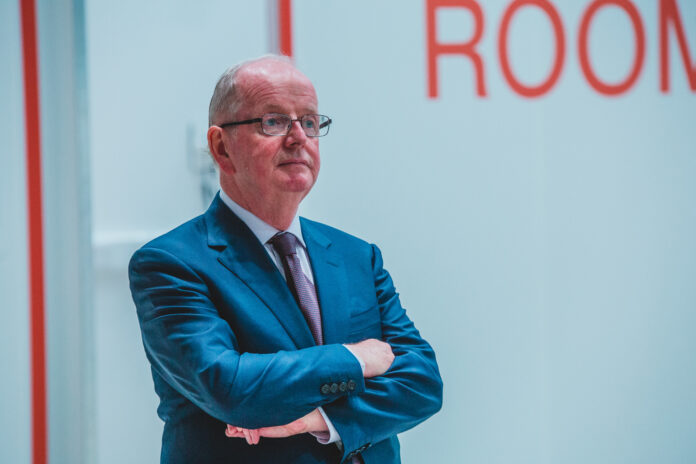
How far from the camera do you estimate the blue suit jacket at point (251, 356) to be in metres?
1.26

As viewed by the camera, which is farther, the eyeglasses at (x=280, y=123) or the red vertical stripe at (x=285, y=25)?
the red vertical stripe at (x=285, y=25)

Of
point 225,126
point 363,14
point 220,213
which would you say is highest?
point 363,14

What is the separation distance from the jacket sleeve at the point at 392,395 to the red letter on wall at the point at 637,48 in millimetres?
1314

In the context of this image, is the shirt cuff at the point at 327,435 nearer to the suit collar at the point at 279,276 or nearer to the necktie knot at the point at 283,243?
Answer: the suit collar at the point at 279,276

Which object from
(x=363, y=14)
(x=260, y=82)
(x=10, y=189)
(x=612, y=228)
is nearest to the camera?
(x=260, y=82)

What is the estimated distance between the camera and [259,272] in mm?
1440

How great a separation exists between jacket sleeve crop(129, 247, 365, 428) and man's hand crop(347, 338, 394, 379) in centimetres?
8

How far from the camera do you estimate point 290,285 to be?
149cm

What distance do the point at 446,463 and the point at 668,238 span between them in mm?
1260

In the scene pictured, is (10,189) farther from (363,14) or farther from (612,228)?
(612,228)

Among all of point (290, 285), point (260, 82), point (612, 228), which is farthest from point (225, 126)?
point (612, 228)

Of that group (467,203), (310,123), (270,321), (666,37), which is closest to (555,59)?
(666,37)

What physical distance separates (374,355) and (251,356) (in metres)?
0.32

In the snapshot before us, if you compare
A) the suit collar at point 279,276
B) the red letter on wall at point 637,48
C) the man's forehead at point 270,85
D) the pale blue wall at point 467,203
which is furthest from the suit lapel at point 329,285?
the red letter on wall at point 637,48
